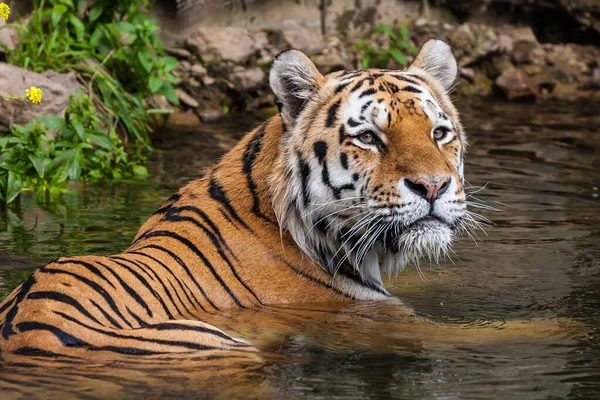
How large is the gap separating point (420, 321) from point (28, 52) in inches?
176

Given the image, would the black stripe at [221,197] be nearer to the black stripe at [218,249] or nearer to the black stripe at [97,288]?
the black stripe at [218,249]

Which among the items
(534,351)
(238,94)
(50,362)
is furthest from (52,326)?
(238,94)

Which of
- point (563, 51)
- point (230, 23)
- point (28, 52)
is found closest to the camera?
point (28, 52)

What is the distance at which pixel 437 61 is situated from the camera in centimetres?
468

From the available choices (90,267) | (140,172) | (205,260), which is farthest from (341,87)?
(140,172)

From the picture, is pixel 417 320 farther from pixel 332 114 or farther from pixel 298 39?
pixel 298 39

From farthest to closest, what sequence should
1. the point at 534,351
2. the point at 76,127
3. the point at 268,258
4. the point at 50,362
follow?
the point at 76,127 < the point at 268,258 < the point at 534,351 < the point at 50,362

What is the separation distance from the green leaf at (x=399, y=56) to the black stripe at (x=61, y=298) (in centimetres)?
676

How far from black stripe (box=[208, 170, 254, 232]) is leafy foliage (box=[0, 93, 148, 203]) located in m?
2.24

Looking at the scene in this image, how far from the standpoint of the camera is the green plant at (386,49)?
33.1ft

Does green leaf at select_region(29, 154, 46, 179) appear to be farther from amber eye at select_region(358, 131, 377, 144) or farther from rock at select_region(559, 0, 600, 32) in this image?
rock at select_region(559, 0, 600, 32)

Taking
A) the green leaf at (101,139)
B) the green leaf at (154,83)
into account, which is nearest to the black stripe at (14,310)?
the green leaf at (101,139)

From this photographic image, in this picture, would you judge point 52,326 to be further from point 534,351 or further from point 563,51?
point 563,51

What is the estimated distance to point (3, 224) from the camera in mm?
5969
